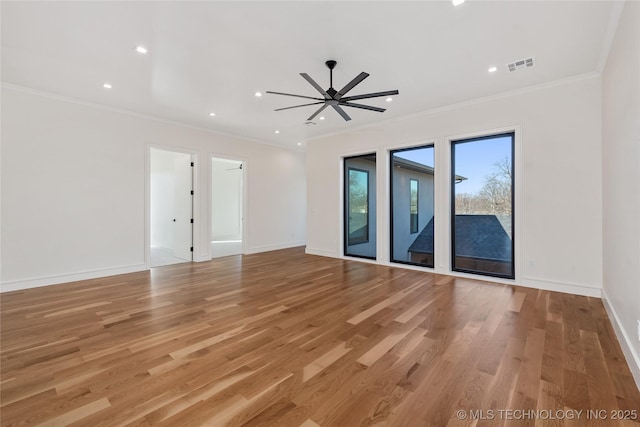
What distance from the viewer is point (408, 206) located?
5.94 metres

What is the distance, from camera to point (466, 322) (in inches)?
115

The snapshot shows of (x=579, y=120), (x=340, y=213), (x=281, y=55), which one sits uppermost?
(x=281, y=55)

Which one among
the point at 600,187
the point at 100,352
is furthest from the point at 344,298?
the point at 600,187

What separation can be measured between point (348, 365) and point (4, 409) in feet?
7.27

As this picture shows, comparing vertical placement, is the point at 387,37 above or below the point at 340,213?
above

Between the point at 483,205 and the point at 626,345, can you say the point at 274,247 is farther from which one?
the point at 626,345

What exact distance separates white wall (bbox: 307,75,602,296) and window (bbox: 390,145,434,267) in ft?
2.42

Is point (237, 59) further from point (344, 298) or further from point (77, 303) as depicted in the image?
point (77, 303)

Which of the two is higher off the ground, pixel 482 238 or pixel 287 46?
pixel 287 46

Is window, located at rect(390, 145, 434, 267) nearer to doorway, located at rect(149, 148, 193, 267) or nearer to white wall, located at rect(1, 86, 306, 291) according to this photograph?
white wall, located at rect(1, 86, 306, 291)

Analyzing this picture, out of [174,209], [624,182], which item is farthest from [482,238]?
[174,209]

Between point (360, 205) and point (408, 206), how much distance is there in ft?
3.96

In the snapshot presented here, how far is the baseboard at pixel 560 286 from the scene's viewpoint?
12.2ft

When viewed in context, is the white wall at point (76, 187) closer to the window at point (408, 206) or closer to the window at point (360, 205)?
the window at point (360, 205)
